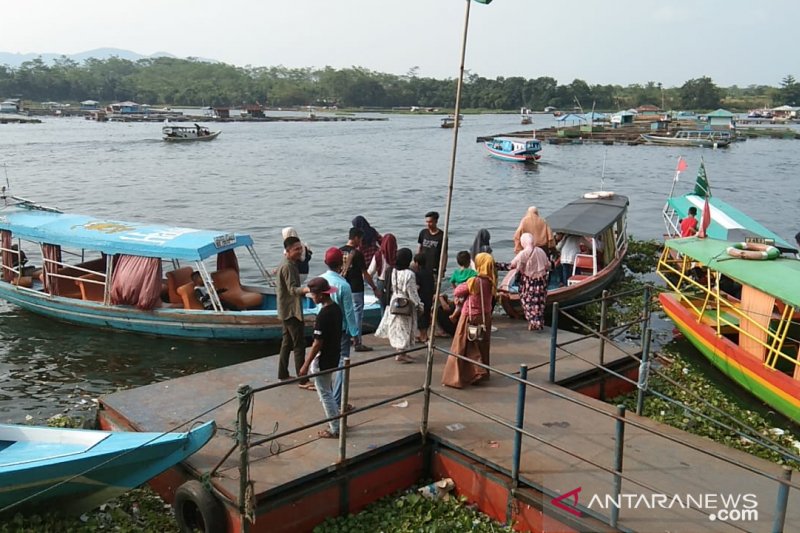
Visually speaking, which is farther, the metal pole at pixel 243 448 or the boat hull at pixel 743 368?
the boat hull at pixel 743 368

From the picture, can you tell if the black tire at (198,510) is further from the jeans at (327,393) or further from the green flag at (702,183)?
the green flag at (702,183)

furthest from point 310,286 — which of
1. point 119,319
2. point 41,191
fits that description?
point 41,191

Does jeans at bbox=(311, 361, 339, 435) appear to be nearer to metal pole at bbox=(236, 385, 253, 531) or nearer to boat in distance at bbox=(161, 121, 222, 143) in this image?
metal pole at bbox=(236, 385, 253, 531)

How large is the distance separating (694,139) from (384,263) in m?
71.8

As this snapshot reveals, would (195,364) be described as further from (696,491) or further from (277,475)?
(696,491)

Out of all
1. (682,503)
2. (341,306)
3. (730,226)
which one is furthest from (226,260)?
(730,226)

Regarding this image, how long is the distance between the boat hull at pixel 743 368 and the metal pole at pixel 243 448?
7562 millimetres

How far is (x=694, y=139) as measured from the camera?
7319 cm

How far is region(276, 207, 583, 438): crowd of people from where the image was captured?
23.3 feet

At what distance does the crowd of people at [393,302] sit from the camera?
7110 millimetres

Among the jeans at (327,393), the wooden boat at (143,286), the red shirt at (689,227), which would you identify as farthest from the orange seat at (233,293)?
the red shirt at (689,227)

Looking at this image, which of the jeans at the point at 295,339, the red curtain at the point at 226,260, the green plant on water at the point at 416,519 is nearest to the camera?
the green plant on water at the point at 416,519

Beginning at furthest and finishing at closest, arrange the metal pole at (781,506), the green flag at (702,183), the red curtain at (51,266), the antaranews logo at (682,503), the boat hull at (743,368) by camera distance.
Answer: the green flag at (702,183) → the red curtain at (51,266) → the boat hull at (743,368) → the antaranews logo at (682,503) → the metal pole at (781,506)

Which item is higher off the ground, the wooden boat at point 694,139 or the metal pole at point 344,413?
the wooden boat at point 694,139
